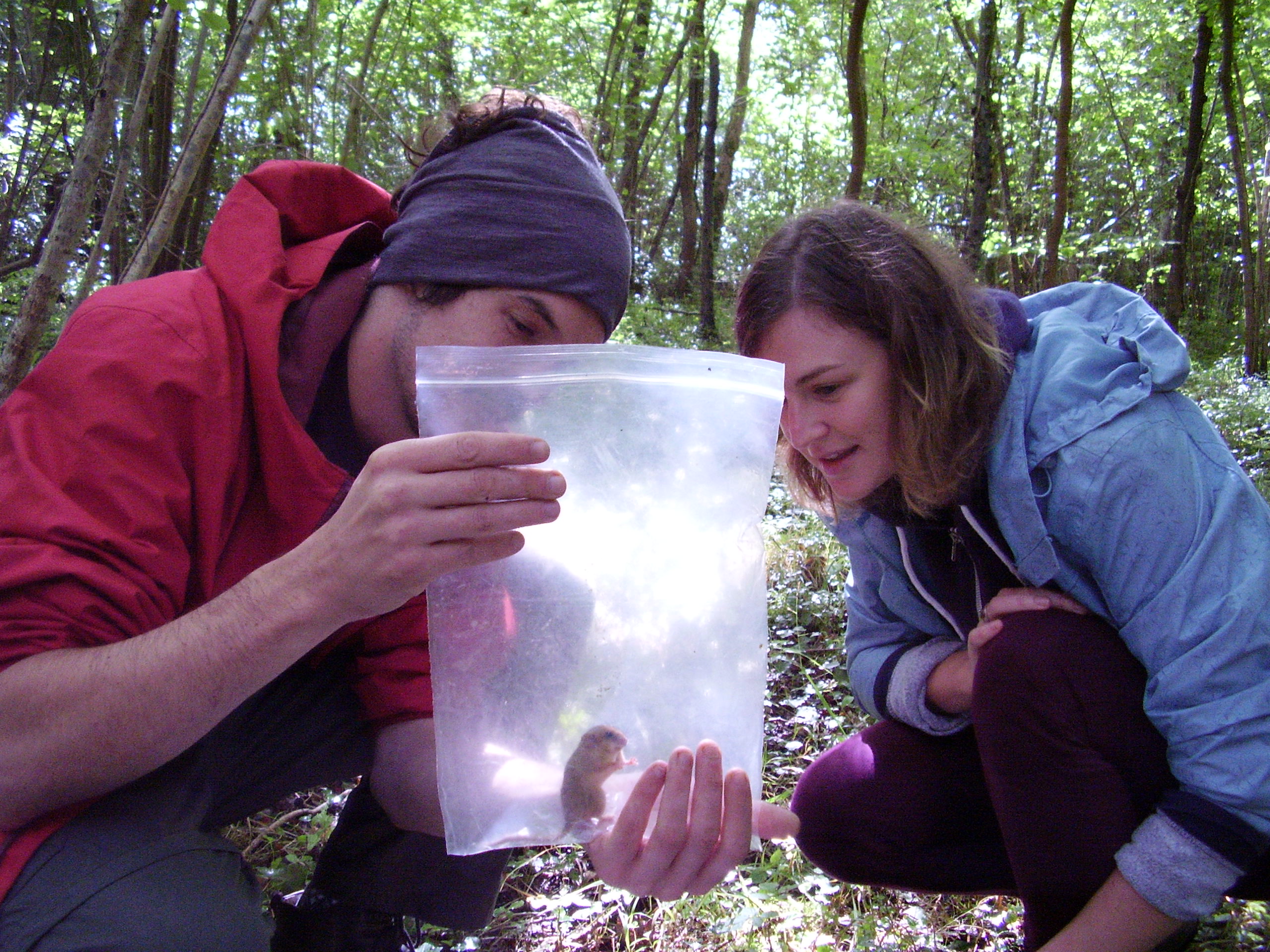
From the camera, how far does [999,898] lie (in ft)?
5.42

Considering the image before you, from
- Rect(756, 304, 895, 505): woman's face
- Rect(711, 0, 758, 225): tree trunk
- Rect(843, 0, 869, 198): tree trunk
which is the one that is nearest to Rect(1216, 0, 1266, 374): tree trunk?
Rect(843, 0, 869, 198): tree trunk

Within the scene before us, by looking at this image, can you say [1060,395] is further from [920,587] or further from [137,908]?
[137,908]

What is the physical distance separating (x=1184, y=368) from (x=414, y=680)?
52.8 inches

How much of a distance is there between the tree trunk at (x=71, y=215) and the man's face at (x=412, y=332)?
2.81ft

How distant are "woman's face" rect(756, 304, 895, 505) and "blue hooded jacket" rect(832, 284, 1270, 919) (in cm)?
20

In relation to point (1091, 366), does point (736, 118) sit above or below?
above

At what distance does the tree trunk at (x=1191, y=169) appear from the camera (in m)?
7.37

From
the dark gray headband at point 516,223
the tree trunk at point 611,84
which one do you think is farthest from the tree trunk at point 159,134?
the tree trunk at point 611,84

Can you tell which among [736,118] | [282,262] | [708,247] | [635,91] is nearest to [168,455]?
[282,262]

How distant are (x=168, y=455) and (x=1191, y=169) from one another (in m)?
9.15

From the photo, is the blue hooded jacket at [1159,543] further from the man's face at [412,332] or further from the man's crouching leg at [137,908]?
the man's crouching leg at [137,908]

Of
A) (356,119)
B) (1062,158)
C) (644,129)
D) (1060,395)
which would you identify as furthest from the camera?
(644,129)

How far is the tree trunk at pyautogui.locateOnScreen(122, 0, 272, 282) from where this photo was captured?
218cm

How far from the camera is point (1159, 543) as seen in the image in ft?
4.17
